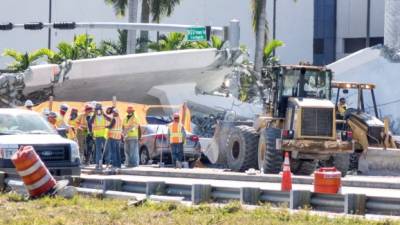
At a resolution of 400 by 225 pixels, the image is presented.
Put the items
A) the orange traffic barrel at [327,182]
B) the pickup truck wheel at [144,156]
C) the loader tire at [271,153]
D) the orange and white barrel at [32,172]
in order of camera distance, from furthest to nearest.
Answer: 1. the pickup truck wheel at [144,156]
2. the loader tire at [271,153]
3. the orange and white barrel at [32,172]
4. the orange traffic barrel at [327,182]

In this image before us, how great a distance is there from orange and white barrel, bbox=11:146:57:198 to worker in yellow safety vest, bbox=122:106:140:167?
367 inches

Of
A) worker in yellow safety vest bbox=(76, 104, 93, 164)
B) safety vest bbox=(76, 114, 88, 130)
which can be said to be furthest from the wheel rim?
safety vest bbox=(76, 114, 88, 130)

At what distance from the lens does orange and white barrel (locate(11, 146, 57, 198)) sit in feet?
51.1

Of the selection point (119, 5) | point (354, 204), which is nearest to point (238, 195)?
point (354, 204)

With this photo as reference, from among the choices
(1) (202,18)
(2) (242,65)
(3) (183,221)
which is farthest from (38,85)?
(1) (202,18)

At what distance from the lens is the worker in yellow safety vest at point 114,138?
2403 cm

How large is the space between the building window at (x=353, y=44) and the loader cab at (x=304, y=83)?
59.0m

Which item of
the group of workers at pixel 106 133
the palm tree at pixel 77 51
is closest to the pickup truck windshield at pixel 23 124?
the group of workers at pixel 106 133

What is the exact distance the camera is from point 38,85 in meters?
41.2

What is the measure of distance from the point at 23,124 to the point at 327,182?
733 cm

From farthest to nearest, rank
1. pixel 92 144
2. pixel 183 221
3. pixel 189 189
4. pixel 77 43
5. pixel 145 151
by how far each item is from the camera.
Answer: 1. pixel 77 43
2. pixel 145 151
3. pixel 92 144
4. pixel 189 189
5. pixel 183 221

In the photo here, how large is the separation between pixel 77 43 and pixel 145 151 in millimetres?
30375

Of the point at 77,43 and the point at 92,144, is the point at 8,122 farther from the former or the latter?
the point at 77,43

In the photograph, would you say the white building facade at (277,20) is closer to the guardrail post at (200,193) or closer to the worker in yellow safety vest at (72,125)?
the worker in yellow safety vest at (72,125)
